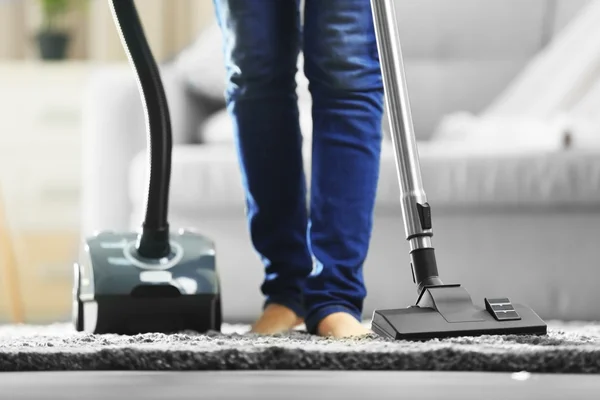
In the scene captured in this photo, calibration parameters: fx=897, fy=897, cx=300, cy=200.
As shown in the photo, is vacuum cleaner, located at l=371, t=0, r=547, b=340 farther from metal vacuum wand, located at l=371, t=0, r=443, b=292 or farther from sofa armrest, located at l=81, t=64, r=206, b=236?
sofa armrest, located at l=81, t=64, r=206, b=236

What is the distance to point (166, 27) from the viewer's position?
312cm

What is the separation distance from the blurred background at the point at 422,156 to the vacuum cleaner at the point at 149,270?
0.58m

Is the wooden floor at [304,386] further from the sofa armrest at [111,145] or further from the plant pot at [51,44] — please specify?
the plant pot at [51,44]

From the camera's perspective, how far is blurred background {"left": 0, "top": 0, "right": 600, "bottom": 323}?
1.71 metres

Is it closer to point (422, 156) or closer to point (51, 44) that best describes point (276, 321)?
point (422, 156)

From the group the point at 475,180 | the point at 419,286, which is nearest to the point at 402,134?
the point at 419,286

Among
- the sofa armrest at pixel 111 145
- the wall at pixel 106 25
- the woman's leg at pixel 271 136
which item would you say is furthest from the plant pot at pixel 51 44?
the woman's leg at pixel 271 136

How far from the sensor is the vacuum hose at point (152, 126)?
1104 mm

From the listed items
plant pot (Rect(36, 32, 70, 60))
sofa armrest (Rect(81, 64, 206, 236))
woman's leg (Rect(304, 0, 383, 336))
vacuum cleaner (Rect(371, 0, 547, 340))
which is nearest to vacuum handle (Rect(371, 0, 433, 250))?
vacuum cleaner (Rect(371, 0, 547, 340))

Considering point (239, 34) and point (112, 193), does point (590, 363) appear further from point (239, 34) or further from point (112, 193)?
point (112, 193)

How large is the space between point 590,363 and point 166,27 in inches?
103

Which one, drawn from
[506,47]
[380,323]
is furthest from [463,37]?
[380,323]

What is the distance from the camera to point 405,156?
0.94m

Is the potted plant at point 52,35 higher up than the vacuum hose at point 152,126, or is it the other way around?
the potted plant at point 52,35
